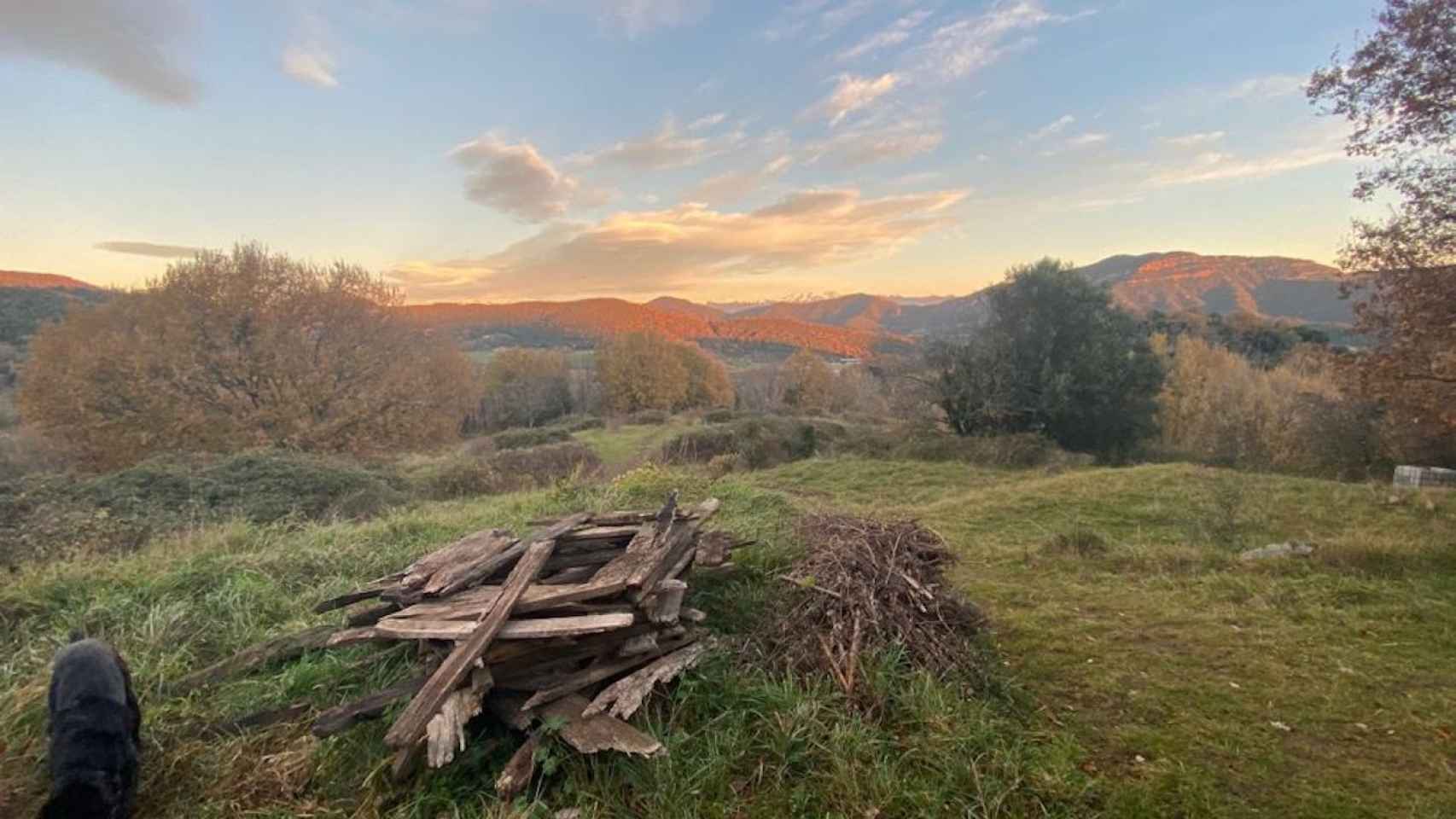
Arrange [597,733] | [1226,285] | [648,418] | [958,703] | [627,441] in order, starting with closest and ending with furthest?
[597,733], [958,703], [627,441], [648,418], [1226,285]

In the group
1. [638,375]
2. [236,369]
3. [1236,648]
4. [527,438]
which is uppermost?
[236,369]

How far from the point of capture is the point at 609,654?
369cm

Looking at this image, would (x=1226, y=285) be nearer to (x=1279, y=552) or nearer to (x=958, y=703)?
(x=1279, y=552)

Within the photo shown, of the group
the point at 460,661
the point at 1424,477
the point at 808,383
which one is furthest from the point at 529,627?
the point at 808,383

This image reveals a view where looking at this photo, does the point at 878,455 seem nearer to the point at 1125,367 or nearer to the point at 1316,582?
the point at 1125,367

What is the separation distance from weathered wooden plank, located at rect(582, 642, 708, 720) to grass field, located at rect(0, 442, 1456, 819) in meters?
0.13

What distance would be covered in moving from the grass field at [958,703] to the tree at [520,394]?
129 ft

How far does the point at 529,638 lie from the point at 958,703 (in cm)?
232

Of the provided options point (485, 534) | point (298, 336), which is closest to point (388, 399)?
point (298, 336)

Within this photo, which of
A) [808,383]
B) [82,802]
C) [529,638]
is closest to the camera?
[82,802]

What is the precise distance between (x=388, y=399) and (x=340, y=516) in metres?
10.2

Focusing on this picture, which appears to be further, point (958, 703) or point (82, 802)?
point (958, 703)

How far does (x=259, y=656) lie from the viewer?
4168mm

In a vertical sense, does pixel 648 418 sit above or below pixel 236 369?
below
